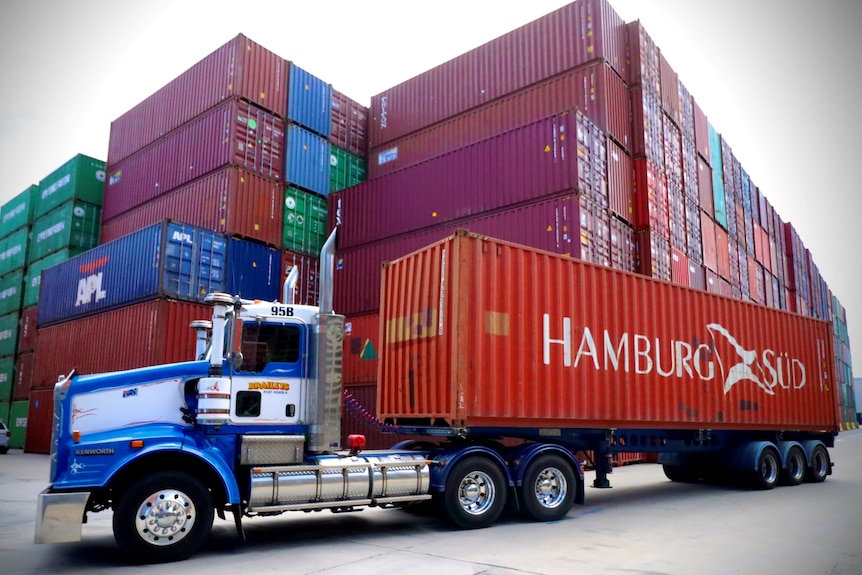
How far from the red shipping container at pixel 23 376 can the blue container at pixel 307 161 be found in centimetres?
1543

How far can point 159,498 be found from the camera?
6566mm

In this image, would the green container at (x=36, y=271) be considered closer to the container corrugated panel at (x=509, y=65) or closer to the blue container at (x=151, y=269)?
Answer: the blue container at (x=151, y=269)

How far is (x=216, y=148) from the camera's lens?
21812mm

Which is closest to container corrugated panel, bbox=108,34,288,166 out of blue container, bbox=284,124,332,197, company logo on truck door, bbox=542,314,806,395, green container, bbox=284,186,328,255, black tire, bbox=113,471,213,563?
blue container, bbox=284,124,332,197

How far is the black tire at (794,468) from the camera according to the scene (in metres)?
13.1

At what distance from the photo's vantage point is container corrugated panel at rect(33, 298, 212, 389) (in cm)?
1772

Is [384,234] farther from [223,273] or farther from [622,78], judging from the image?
[622,78]

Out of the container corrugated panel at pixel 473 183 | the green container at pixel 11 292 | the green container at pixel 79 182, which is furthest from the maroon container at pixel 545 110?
the green container at pixel 11 292

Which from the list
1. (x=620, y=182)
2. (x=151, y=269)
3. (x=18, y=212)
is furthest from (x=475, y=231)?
(x=18, y=212)

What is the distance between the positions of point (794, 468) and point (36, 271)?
3117cm

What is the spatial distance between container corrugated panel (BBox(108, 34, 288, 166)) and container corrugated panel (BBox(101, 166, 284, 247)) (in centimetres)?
281

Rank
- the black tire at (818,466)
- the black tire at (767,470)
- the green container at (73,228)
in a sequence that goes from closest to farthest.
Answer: the black tire at (767,470), the black tire at (818,466), the green container at (73,228)

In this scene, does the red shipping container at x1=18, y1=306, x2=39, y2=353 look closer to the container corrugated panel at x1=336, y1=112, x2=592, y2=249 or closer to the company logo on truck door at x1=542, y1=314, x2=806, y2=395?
the container corrugated panel at x1=336, y1=112, x2=592, y2=249

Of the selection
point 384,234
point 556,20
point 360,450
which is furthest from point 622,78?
point 360,450
